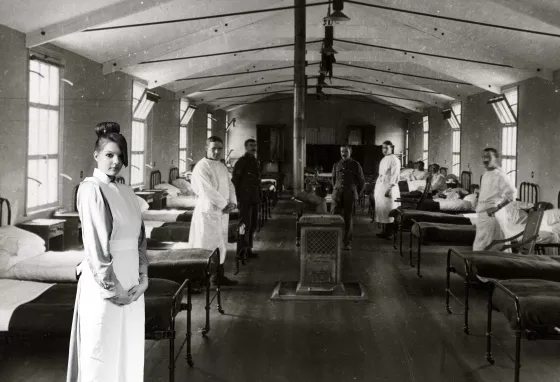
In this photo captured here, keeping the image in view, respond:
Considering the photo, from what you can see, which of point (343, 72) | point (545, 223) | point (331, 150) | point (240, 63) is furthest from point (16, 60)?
point (331, 150)

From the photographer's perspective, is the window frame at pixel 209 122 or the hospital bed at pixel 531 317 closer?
the hospital bed at pixel 531 317

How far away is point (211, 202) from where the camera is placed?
6.77 metres

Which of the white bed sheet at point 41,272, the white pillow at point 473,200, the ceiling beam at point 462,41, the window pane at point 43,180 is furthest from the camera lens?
the white pillow at point 473,200

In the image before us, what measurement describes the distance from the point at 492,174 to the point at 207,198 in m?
3.21

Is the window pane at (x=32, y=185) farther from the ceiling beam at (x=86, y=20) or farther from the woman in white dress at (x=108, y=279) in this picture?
the woman in white dress at (x=108, y=279)

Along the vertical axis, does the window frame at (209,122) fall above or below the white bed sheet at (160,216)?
above

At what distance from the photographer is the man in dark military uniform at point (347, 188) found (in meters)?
9.51

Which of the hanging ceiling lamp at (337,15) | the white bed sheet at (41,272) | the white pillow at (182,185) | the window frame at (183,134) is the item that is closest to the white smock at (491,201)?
the hanging ceiling lamp at (337,15)

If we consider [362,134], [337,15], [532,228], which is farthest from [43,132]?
[362,134]

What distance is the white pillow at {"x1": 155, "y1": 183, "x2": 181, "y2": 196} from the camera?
12718mm

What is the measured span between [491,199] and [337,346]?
3153 mm

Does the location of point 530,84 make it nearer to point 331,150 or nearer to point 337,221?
point 337,221

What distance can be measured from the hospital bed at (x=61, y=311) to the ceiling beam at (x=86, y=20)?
11.6 feet

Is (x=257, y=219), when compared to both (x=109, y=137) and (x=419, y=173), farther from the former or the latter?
(x=419, y=173)
